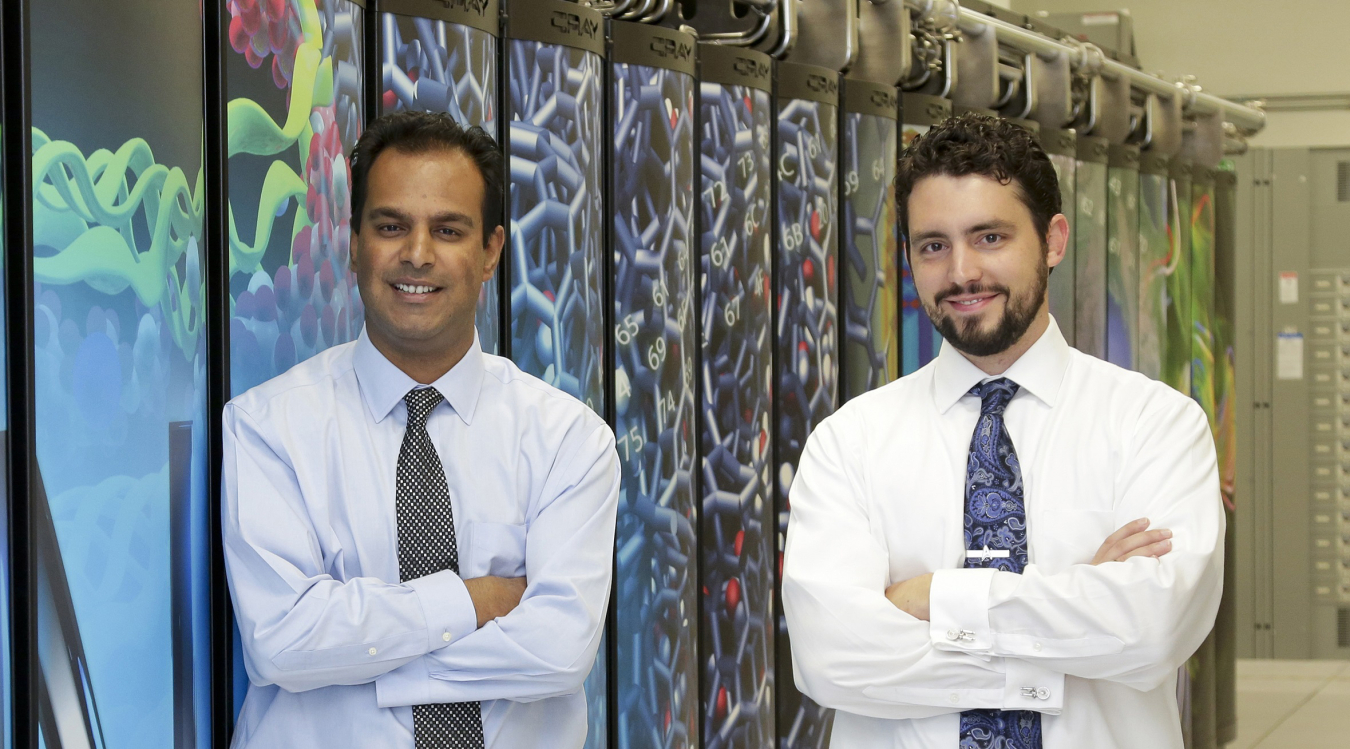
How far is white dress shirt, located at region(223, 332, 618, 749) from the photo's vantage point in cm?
204

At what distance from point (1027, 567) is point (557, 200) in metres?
1.31

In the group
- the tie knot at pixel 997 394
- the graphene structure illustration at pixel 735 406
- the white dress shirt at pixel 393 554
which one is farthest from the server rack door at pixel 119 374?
the graphene structure illustration at pixel 735 406

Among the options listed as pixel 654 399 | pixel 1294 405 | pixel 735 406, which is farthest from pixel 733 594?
pixel 1294 405

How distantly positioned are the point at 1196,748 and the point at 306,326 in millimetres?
4457

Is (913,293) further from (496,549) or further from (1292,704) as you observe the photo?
(1292,704)

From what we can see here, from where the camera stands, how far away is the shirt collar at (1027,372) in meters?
2.24

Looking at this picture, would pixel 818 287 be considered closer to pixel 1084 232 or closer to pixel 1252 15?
pixel 1084 232

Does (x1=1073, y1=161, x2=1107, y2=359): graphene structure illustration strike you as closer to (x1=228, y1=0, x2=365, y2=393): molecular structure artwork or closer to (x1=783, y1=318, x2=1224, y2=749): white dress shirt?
(x1=783, y1=318, x2=1224, y2=749): white dress shirt

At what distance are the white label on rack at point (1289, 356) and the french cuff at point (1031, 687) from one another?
7.15 m

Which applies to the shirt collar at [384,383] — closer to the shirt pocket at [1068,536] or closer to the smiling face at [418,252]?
the smiling face at [418,252]

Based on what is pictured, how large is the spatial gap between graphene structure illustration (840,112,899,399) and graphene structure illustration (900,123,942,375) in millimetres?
73

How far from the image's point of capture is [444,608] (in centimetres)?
209

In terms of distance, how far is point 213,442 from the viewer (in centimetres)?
224

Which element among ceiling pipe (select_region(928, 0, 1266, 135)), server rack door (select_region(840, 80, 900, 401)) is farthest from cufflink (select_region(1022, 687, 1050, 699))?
ceiling pipe (select_region(928, 0, 1266, 135))
